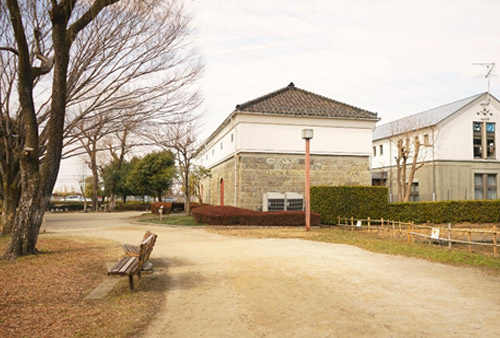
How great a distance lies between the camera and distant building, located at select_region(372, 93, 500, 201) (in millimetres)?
29797

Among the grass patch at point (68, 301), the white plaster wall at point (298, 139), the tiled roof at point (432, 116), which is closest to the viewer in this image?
the grass patch at point (68, 301)

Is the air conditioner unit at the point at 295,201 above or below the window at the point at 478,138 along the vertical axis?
below

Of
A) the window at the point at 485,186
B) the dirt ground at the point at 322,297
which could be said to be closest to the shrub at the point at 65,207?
the dirt ground at the point at 322,297

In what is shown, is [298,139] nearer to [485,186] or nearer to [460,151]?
[460,151]

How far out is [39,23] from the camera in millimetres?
11688

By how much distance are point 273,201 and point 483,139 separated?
18552mm

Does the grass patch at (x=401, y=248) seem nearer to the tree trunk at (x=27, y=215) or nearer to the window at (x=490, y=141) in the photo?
the tree trunk at (x=27, y=215)

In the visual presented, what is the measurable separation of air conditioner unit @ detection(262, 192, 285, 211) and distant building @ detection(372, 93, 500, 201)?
1280 cm

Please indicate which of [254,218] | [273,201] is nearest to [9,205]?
[254,218]

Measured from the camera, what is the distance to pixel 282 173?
23203mm

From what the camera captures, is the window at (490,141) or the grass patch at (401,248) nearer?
the grass patch at (401,248)

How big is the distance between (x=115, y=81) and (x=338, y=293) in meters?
9.80

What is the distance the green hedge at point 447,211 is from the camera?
21.6 metres

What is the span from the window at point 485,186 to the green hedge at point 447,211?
7.98m
